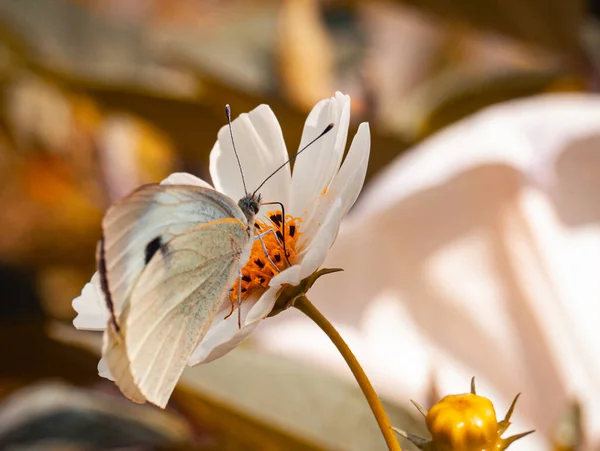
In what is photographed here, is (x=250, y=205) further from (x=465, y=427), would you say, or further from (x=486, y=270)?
(x=486, y=270)

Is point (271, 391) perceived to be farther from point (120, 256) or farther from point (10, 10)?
point (10, 10)

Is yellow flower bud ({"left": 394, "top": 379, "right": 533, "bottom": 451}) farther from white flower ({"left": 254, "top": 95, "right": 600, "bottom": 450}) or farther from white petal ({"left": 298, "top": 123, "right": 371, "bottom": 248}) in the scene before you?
white flower ({"left": 254, "top": 95, "right": 600, "bottom": 450})

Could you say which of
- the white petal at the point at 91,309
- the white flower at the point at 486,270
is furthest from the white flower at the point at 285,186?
the white flower at the point at 486,270

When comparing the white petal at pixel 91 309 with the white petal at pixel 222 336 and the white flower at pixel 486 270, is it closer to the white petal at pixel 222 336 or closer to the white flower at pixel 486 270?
the white petal at pixel 222 336

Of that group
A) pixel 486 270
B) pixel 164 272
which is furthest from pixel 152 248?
pixel 486 270

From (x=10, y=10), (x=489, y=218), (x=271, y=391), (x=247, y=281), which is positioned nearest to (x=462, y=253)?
(x=489, y=218)

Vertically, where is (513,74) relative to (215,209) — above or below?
above
